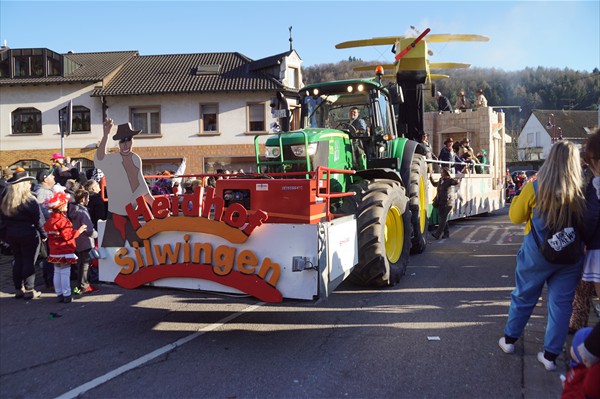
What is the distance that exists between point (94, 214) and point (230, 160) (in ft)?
59.4

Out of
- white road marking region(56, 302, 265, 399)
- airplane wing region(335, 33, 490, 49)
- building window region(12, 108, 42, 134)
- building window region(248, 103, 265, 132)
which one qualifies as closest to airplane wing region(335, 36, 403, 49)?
airplane wing region(335, 33, 490, 49)

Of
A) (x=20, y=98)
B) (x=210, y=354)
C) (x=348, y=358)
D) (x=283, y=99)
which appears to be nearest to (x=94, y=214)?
(x=283, y=99)

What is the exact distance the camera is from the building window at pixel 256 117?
26844 millimetres

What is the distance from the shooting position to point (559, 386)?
3811 millimetres

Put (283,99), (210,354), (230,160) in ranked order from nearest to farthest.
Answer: (210,354) < (283,99) < (230,160)

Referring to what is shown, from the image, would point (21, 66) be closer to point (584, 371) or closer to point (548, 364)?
point (548, 364)

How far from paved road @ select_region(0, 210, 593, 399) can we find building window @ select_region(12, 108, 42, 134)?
23.2 metres

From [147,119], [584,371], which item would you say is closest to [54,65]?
[147,119]

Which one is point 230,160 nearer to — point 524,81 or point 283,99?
point 283,99

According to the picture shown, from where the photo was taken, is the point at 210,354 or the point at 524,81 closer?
the point at 210,354

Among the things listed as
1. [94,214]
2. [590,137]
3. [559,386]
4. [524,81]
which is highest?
[524,81]

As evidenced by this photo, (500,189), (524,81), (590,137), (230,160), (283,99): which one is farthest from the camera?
(524,81)

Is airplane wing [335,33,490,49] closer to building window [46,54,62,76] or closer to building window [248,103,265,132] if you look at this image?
building window [248,103,265,132]

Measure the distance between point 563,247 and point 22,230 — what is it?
274 inches
